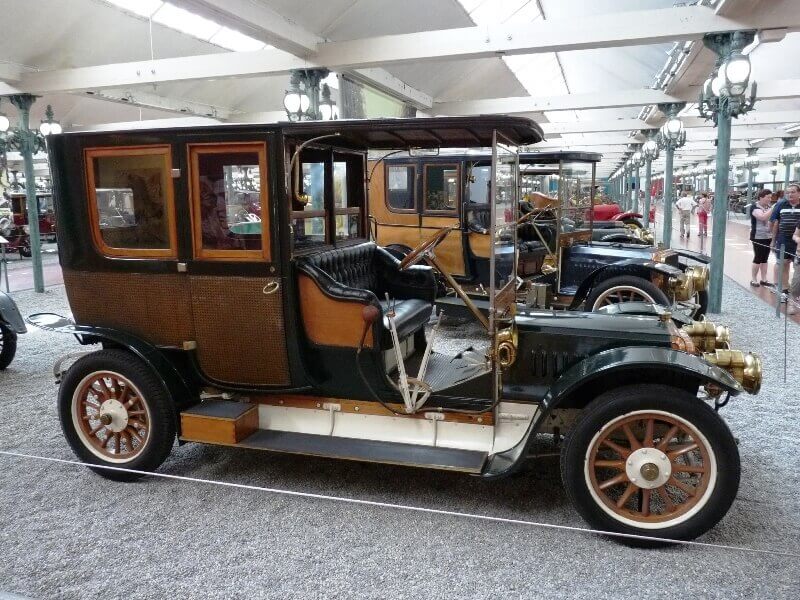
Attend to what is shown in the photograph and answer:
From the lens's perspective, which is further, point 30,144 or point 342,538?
point 30,144

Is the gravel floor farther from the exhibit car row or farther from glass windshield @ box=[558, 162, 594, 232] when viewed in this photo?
glass windshield @ box=[558, 162, 594, 232]

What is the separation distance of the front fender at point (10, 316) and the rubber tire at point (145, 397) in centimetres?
243

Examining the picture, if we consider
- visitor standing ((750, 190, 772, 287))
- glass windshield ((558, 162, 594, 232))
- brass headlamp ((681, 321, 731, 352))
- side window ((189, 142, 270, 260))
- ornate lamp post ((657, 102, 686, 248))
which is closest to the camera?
side window ((189, 142, 270, 260))

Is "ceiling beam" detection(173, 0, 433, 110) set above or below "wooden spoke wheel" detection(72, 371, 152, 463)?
above

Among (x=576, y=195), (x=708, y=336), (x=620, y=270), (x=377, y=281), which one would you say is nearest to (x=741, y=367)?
(x=708, y=336)

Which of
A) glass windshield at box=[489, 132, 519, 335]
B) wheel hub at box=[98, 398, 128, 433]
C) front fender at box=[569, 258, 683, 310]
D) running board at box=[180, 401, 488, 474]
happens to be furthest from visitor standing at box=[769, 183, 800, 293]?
wheel hub at box=[98, 398, 128, 433]

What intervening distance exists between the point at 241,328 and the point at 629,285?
4.11 metres

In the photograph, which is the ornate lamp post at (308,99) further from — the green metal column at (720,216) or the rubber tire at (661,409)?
the rubber tire at (661,409)

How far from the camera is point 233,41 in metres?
10.5

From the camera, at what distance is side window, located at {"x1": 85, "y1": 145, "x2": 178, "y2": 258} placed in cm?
320

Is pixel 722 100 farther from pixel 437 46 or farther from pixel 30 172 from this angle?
pixel 30 172

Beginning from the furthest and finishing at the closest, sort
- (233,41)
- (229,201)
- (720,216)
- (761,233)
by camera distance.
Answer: (233,41)
(761,233)
(720,216)
(229,201)

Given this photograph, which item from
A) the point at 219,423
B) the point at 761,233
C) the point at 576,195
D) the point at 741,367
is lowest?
the point at 219,423

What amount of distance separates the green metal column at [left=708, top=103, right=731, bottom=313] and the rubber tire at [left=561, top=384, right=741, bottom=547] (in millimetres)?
5454
